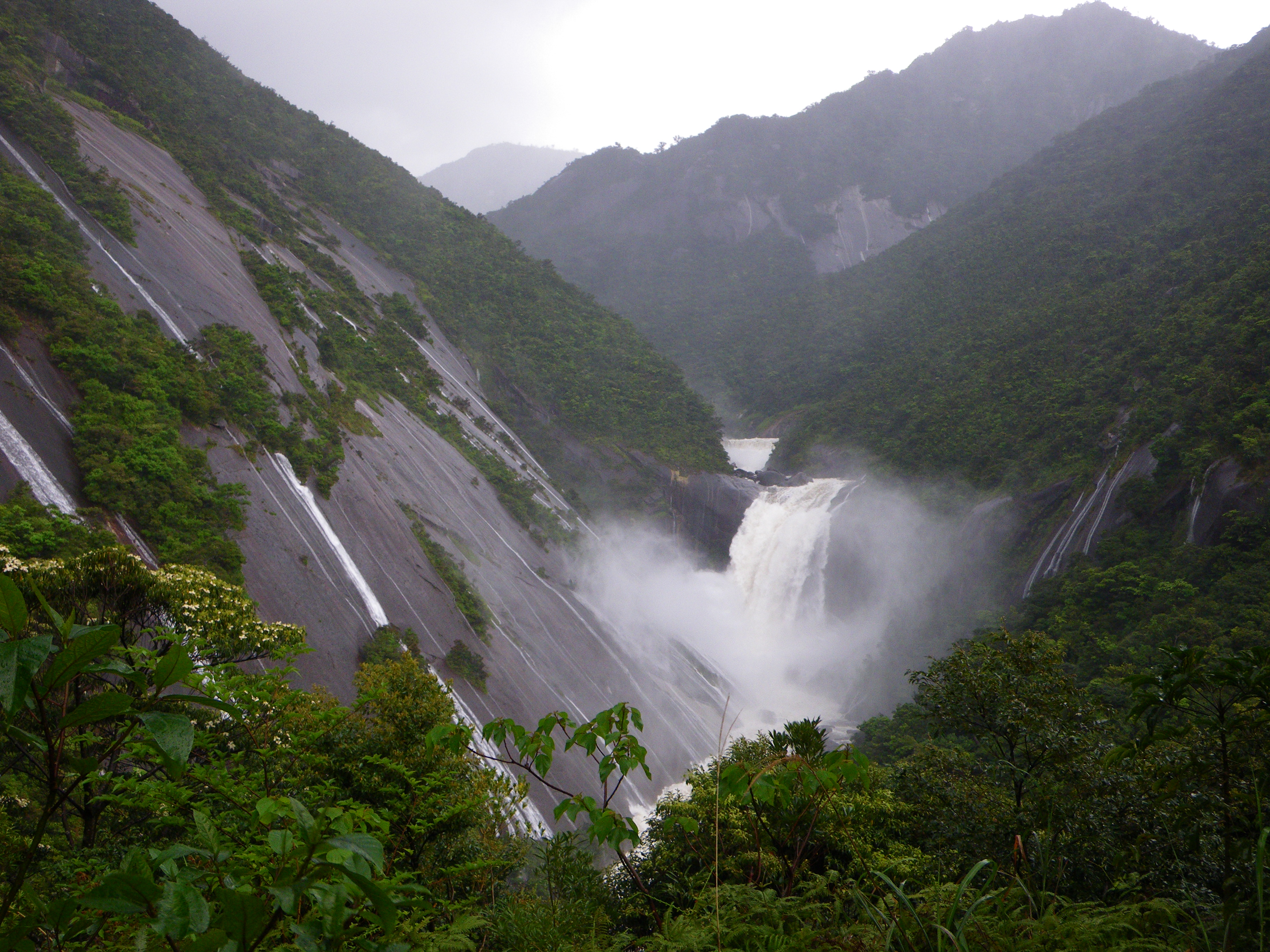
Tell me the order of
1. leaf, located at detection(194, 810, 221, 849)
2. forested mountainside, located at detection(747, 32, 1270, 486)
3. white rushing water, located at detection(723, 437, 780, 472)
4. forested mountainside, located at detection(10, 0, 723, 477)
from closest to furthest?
leaf, located at detection(194, 810, 221, 849) < forested mountainside, located at detection(747, 32, 1270, 486) < forested mountainside, located at detection(10, 0, 723, 477) < white rushing water, located at detection(723, 437, 780, 472)

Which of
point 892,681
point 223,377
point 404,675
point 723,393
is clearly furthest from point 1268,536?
point 723,393

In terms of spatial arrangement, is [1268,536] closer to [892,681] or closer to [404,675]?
[892,681]

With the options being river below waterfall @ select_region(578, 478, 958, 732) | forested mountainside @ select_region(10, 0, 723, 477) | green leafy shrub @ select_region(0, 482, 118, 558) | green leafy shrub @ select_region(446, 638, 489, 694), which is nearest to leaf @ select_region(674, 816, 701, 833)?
green leafy shrub @ select_region(0, 482, 118, 558)

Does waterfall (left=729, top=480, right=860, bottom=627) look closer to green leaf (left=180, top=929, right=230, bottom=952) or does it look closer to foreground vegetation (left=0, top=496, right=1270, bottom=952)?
foreground vegetation (left=0, top=496, right=1270, bottom=952)

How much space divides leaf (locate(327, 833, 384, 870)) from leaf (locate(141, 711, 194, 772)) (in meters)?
0.35

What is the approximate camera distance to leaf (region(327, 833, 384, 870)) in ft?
4.11

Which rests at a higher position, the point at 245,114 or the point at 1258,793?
the point at 245,114

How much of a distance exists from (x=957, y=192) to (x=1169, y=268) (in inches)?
2808

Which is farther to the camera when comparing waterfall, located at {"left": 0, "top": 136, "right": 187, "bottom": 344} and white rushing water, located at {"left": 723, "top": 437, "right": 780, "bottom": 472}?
white rushing water, located at {"left": 723, "top": 437, "right": 780, "bottom": 472}

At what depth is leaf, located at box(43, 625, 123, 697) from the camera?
1118mm

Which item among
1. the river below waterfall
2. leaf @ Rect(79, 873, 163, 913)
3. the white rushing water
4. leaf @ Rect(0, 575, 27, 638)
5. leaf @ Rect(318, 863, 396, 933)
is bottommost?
the river below waterfall

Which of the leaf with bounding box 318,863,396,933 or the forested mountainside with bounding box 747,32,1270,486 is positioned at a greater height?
the leaf with bounding box 318,863,396,933

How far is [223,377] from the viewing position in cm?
1563

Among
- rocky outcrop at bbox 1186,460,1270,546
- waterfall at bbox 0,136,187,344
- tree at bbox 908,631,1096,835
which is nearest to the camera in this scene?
tree at bbox 908,631,1096,835
